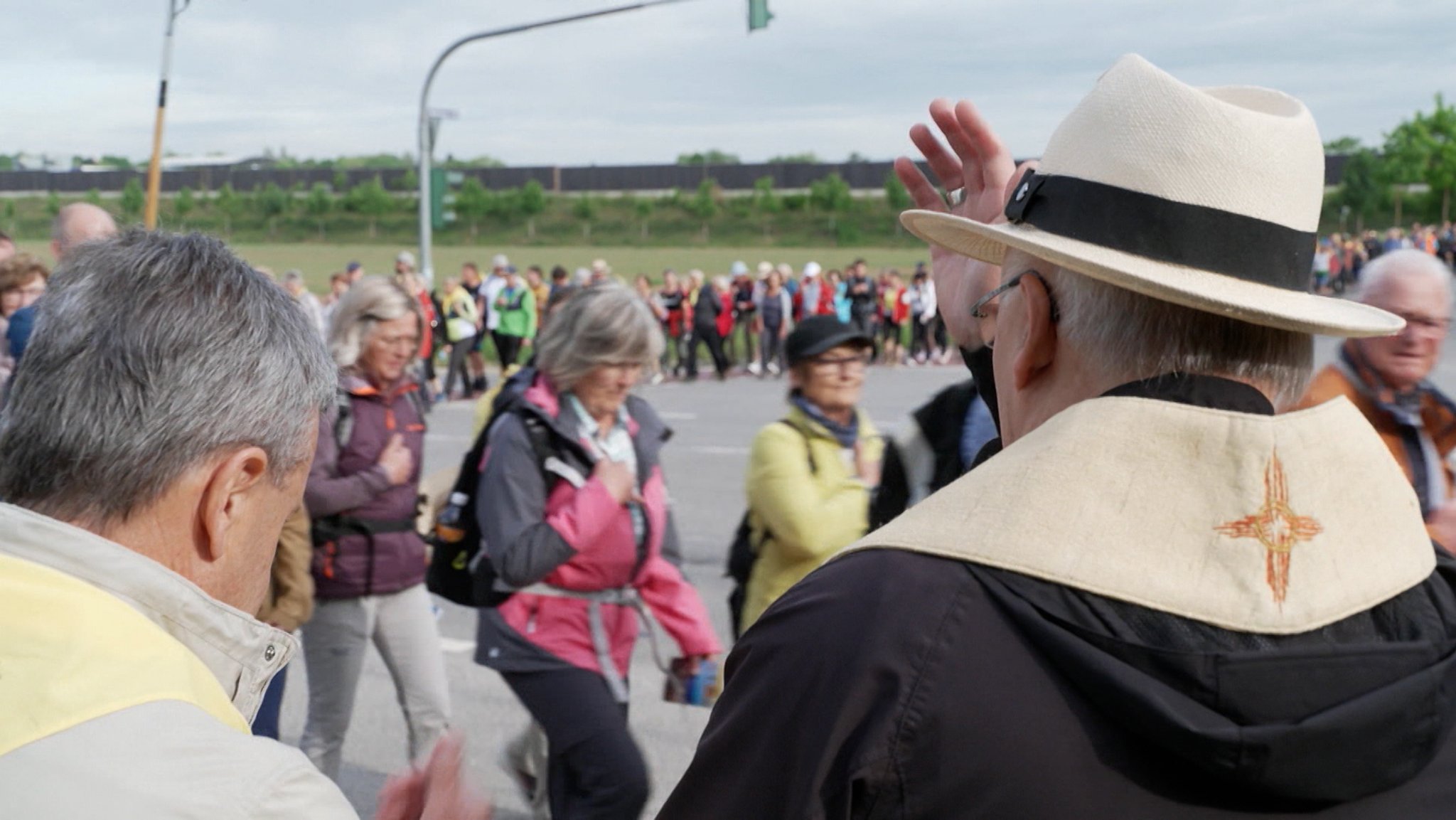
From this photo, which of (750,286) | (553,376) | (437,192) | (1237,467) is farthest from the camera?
(750,286)

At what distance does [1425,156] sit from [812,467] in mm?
85709

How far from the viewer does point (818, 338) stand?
4.16m

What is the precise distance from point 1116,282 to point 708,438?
12.6 metres

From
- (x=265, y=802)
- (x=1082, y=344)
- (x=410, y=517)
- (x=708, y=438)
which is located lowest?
(x=708, y=438)

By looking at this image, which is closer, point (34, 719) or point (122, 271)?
point (34, 719)

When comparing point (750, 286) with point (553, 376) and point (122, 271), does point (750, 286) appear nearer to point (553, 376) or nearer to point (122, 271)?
point (553, 376)

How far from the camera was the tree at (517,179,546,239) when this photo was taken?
291ft

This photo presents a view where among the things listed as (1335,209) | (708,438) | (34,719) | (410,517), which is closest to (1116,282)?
(34,719)

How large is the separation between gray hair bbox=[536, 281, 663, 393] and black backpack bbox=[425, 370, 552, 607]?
134 mm

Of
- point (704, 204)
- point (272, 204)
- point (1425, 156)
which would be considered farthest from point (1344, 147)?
point (272, 204)

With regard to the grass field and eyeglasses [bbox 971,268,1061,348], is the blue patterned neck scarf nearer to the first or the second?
eyeglasses [bbox 971,268,1061,348]

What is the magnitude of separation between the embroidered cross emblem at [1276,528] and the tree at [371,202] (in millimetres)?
93173

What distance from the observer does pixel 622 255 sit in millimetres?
72312

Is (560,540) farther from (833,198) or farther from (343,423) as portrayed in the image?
(833,198)
